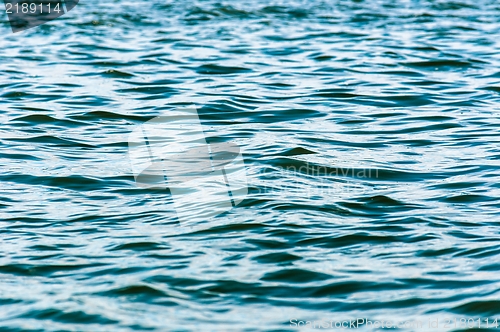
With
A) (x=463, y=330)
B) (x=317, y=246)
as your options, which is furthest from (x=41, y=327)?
(x=463, y=330)

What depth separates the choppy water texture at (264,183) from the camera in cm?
495

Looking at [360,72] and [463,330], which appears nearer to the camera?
[463,330]

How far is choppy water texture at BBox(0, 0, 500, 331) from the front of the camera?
4945 mm

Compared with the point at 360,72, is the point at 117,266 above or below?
above

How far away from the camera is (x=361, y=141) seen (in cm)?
839

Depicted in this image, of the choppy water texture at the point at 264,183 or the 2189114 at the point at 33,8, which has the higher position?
the choppy water texture at the point at 264,183

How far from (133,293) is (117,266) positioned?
44 cm

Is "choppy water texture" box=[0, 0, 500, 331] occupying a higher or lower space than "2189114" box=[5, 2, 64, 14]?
Result: higher

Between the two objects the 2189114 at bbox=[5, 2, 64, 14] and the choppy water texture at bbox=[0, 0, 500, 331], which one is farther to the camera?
the 2189114 at bbox=[5, 2, 64, 14]

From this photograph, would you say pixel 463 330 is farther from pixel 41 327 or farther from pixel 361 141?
pixel 361 141

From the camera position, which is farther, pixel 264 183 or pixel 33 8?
pixel 33 8

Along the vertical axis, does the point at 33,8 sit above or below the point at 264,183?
below

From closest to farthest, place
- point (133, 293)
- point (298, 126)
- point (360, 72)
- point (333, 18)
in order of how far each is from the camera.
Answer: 1. point (133, 293)
2. point (298, 126)
3. point (360, 72)
4. point (333, 18)

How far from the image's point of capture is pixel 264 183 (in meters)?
7.11
